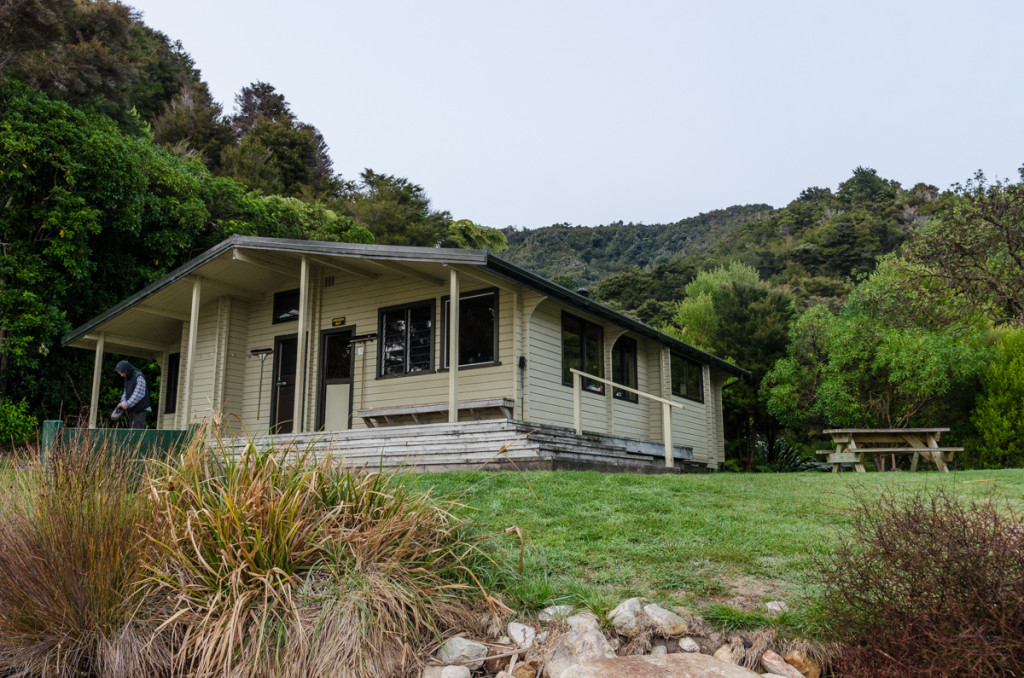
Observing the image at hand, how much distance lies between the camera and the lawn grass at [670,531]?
4.04 m

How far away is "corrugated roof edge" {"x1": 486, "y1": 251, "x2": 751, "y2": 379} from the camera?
10.4 m

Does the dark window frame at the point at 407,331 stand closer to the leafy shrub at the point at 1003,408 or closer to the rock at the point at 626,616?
the rock at the point at 626,616

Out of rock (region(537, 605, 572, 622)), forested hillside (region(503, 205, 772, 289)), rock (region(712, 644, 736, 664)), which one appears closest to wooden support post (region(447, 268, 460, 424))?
rock (region(537, 605, 572, 622))

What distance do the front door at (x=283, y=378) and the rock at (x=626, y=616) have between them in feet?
36.5

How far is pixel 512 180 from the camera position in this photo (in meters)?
45.5

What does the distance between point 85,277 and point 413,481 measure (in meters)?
14.3

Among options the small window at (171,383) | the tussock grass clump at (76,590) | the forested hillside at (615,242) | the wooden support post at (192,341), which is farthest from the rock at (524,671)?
the forested hillside at (615,242)

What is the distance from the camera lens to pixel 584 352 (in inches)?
516

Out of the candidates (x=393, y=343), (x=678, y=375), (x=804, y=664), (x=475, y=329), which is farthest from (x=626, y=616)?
(x=678, y=375)

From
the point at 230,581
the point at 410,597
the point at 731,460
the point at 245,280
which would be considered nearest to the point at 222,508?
the point at 230,581

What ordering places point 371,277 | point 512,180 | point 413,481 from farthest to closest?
point 512,180 → point 371,277 → point 413,481

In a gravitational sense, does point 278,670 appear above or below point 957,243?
below

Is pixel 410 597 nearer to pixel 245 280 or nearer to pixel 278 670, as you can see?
pixel 278 670

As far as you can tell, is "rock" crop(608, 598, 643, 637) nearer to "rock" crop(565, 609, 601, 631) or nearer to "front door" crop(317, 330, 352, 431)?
"rock" crop(565, 609, 601, 631)
